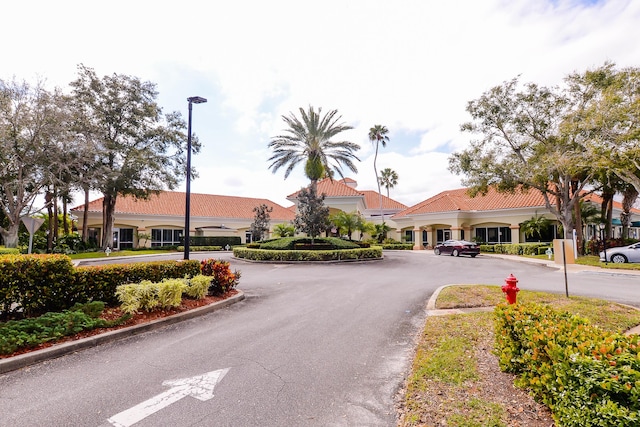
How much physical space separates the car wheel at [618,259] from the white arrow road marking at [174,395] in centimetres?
2237

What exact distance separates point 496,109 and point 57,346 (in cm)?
2693

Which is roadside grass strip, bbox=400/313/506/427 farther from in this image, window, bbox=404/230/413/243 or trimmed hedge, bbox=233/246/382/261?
window, bbox=404/230/413/243

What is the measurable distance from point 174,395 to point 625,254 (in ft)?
75.5

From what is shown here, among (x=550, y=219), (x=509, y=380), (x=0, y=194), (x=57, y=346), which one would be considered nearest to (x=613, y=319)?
(x=509, y=380)

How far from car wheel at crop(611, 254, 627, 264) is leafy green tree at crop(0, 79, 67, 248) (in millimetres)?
36080

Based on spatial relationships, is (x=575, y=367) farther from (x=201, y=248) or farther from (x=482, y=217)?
(x=201, y=248)

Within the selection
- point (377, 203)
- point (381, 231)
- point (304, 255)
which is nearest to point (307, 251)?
point (304, 255)

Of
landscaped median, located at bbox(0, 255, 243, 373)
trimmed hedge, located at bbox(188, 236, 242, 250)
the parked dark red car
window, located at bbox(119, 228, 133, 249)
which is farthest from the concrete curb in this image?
window, located at bbox(119, 228, 133, 249)

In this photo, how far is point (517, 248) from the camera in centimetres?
2722

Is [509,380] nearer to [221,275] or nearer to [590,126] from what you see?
[221,275]

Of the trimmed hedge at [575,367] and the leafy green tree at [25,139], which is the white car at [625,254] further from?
the leafy green tree at [25,139]

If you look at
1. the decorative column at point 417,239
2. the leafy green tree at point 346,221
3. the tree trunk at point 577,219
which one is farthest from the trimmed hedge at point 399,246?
the tree trunk at point 577,219

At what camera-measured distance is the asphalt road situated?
3693 millimetres

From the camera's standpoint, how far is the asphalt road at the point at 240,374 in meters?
3.69
